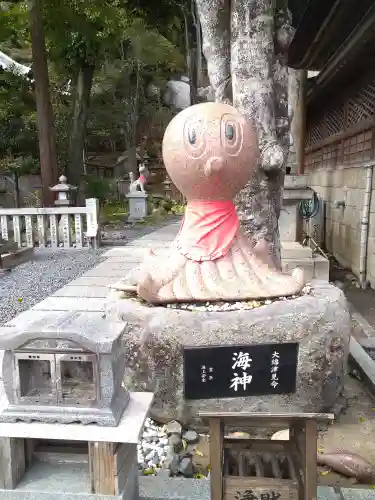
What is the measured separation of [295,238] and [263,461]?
5.75m

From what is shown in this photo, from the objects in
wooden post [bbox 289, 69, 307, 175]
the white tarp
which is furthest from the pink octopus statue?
the white tarp

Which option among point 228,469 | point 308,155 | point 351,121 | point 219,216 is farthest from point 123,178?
point 228,469

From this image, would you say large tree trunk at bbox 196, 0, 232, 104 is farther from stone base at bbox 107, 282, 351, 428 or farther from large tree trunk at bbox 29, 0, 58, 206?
large tree trunk at bbox 29, 0, 58, 206

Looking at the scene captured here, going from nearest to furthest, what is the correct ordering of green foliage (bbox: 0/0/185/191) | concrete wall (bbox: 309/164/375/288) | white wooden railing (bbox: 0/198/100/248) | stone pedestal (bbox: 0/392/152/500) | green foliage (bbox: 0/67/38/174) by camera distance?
stone pedestal (bbox: 0/392/152/500) → concrete wall (bbox: 309/164/375/288) → white wooden railing (bbox: 0/198/100/248) → green foliage (bbox: 0/0/185/191) → green foliage (bbox: 0/67/38/174)

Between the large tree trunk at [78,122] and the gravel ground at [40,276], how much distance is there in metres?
4.41

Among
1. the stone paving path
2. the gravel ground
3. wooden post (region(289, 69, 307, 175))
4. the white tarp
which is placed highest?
the white tarp

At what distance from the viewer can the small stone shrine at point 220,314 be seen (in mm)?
2969

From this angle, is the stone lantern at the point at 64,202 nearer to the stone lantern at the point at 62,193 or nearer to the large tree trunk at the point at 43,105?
the stone lantern at the point at 62,193

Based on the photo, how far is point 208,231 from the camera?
340 centimetres

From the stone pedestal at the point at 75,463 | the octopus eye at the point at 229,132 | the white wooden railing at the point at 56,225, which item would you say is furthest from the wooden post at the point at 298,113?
the stone pedestal at the point at 75,463

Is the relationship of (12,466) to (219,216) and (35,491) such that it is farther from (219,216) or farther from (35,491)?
(219,216)

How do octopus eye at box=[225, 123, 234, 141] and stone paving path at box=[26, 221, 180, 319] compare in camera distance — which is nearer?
octopus eye at box=[225, 123, 234, 141]

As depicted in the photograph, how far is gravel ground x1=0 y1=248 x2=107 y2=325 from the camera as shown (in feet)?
19.0

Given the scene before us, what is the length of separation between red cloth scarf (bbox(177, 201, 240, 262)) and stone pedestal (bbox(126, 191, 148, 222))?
13.2 metres
